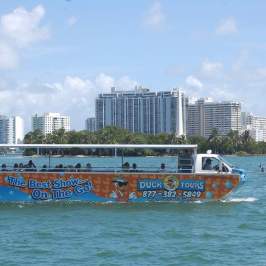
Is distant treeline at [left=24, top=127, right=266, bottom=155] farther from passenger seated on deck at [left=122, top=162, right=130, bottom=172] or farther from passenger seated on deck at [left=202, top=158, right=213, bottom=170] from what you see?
passenger seated on deck at [left=122, top=162, right=130, bottom=172]

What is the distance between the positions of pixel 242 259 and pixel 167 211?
28.0 feet

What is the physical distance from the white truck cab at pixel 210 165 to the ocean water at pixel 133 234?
4.40 feet

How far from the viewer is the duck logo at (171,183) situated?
27.3m

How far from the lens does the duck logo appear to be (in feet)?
89.7

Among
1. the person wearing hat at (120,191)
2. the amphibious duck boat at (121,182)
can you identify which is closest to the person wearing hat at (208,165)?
the amphibious duck boat at (121,182)

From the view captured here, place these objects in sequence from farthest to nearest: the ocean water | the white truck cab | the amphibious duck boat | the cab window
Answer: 1. the cab window
2. the white truck cab
3. the amphibious duck boat
4. the ocean water

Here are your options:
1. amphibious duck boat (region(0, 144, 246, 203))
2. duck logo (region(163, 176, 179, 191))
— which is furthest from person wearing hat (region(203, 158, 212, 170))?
duck logo (region(163, 176, 179, 191))

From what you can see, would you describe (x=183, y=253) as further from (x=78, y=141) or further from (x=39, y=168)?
(x=78, y=141)

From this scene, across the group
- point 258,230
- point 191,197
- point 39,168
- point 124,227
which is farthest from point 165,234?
point 39,168

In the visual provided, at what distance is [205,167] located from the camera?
27.8 m

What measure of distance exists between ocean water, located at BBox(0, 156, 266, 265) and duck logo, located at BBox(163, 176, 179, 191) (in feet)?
2.25

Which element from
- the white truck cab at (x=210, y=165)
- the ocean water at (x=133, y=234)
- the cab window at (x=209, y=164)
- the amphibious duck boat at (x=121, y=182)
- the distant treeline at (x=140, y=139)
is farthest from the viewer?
the distant treeline at (x=140, y=139)

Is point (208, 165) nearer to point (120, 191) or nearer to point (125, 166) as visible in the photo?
point (125, 166)

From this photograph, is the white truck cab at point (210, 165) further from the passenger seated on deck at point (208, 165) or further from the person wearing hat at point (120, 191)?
the person wearing hat at point (120, 191)
